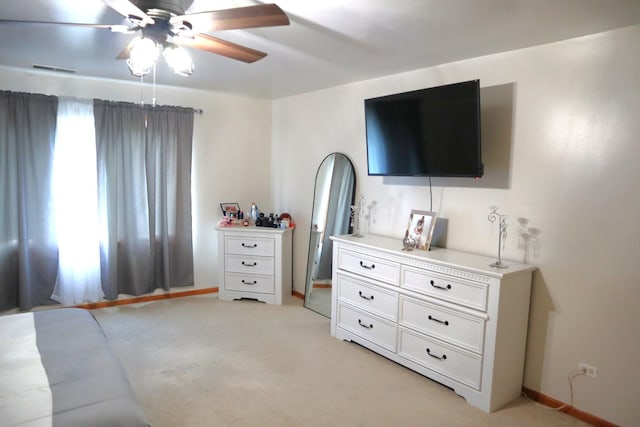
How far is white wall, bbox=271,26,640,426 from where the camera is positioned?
2344 millimetres

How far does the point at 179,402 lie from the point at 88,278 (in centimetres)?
221

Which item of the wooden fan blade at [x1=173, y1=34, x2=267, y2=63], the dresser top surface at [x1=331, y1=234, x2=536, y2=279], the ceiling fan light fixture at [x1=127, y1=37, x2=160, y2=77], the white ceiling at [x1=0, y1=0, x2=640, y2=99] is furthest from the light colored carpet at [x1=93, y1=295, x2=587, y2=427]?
the white ceiling at [x1=0, y1=0, x2=640, y2=99]

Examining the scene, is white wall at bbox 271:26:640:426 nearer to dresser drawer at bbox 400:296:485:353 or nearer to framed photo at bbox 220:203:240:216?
dresser drawer at bbox 400:296:485:353

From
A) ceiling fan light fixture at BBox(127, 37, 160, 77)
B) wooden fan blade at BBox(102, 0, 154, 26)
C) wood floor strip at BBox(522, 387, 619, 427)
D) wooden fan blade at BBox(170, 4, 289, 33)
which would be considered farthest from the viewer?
wood floor strip at BBox(522, 387, 619, 427)

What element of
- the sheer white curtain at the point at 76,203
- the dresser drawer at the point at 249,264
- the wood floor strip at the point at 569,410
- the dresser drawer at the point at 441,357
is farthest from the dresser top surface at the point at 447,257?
the sheer white curtain at the point at 76,203

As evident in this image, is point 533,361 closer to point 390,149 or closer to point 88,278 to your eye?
point 390,149

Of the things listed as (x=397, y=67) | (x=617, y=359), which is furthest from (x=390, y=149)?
(x=617, y=359)

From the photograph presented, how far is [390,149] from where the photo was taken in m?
3.36

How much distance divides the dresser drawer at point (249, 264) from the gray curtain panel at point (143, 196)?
48 centimetres

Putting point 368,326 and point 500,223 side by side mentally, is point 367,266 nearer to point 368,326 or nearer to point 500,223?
point 368,326

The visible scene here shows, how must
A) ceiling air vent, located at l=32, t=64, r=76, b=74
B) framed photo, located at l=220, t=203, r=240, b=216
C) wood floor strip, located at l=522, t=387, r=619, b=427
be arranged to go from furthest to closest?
framed photo, located at l=220, t=203, r=240, b=216, ceiling air vent, located at l=32, t=64, r=76, b=74, wood floor strip, located at l=522, t=387, r=619, b=427

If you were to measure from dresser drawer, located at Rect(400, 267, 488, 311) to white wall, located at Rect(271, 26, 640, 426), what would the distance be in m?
0.47

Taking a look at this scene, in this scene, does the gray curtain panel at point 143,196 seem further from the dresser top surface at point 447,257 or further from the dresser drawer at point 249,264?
the dresser top surface at point 447,257

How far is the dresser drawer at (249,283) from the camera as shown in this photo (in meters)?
4.54
